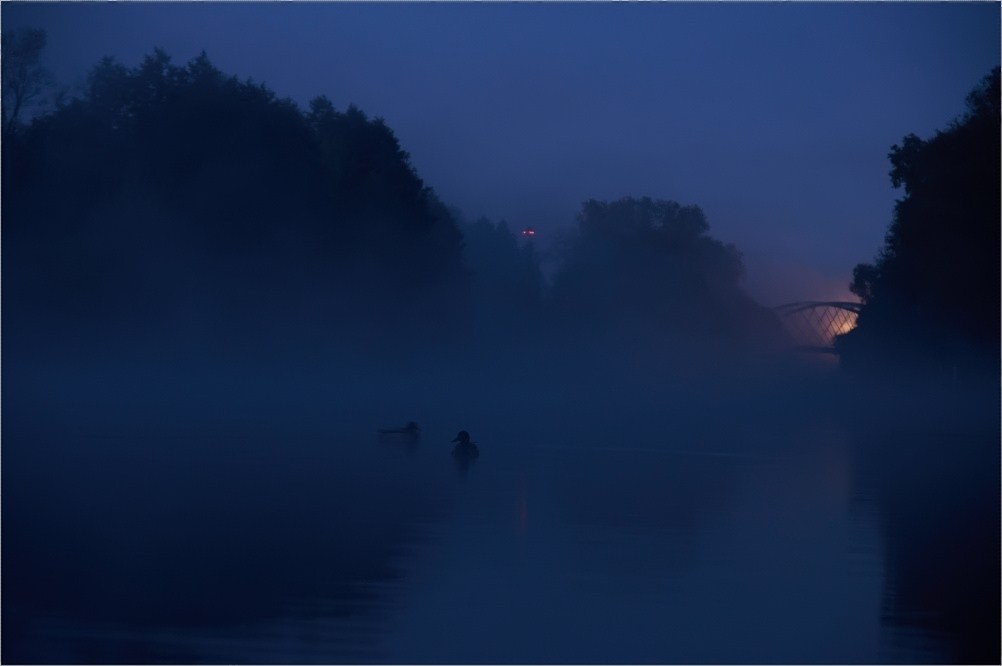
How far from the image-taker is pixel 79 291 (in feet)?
131

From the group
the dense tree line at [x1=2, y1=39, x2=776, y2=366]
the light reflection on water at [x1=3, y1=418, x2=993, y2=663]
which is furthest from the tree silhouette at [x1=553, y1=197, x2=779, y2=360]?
the light reflection on water at [x1=3, y1=418, x2=993, y2=663]

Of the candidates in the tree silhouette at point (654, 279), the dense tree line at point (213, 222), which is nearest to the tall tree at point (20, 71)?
the dense tree line at point (213, 222)

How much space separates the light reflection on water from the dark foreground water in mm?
28

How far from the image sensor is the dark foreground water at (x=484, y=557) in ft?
23.9

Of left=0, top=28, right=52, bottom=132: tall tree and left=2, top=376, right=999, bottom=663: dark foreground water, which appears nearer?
left=2, top=376, right=999, bottom=663: dark foreground water

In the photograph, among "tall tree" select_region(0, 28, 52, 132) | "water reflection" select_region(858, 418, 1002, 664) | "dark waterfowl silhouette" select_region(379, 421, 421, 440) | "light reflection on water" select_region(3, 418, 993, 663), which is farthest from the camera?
"tall tree" select_region(0, 28, 52, 132)

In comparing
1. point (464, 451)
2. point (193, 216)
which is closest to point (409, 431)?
point (464, 451)

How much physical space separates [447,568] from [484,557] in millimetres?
584

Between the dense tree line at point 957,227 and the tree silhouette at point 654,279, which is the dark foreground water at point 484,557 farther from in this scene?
the tree silhouette at point 654,279

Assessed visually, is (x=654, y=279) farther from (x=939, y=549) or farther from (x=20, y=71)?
(x=939, y=549)

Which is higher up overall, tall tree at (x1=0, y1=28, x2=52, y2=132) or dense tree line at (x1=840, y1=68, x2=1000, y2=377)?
tall tree at (x1=0, y1=28, x2=52, y2=132)

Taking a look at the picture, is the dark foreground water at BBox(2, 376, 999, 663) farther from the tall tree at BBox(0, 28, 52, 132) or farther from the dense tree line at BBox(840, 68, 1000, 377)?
the tall tree at BBox(0, 28, 52, 132)

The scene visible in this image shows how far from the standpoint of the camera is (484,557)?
9.77 meters

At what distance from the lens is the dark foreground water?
7.28 meters
